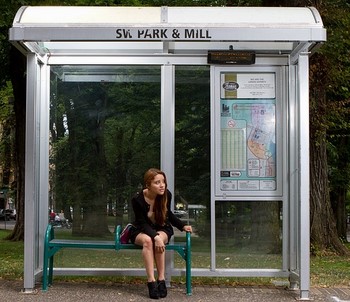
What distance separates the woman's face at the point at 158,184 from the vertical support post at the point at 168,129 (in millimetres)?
530

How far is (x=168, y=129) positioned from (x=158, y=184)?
864mm

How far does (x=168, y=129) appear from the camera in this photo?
7.47m

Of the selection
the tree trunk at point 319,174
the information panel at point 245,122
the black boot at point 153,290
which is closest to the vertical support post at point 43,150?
the black boot at point 153,290

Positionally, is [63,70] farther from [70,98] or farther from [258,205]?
[258,205]

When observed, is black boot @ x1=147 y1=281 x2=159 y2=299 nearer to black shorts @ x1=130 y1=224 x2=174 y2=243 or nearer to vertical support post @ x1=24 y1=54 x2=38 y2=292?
black shorts @ x1=130 y1=224 x2=174 y2=243

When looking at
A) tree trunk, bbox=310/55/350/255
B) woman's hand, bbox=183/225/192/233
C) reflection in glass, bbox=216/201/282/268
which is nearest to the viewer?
woman's hand, bbox=183/225/192/233

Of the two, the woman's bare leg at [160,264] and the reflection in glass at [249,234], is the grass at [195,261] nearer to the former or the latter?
the reflection in glass at [249,234]

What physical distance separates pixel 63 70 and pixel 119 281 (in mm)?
2580

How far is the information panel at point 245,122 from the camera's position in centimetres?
758

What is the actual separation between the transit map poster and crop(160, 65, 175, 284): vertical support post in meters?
0.57

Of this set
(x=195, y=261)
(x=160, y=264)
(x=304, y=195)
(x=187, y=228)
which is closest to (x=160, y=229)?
(x=187, y=228)

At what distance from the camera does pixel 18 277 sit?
8266mm

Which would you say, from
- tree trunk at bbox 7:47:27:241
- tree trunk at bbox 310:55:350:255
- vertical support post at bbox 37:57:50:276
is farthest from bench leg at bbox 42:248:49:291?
tree trunk at bbox 7:47:27:241

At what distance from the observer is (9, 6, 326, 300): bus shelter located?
7.47m
